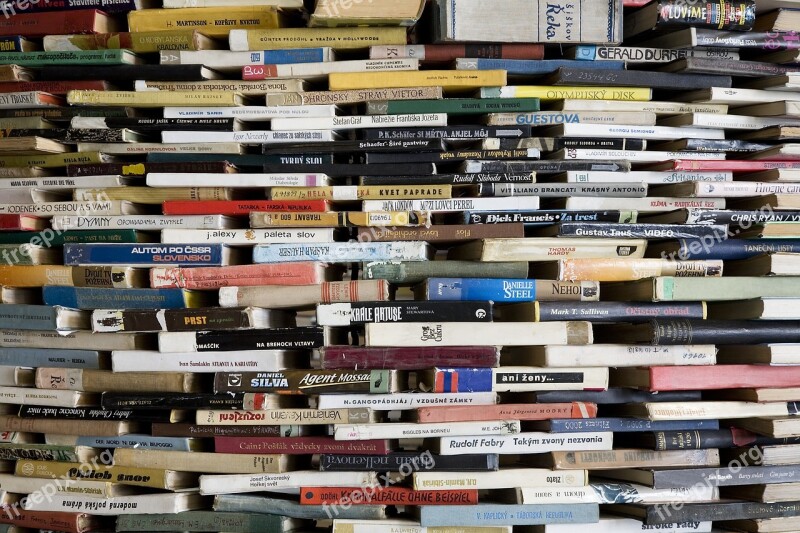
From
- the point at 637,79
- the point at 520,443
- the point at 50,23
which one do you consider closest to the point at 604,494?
the point at 520,443

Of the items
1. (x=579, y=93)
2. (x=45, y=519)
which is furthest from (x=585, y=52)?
(x=45, y=519)

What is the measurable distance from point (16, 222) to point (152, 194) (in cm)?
28

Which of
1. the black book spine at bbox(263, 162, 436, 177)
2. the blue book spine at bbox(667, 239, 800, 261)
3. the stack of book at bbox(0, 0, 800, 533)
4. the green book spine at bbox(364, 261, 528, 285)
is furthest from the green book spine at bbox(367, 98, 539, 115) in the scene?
the blue book spine at bbox(667, 239, 800, 261)

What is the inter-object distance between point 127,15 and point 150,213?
44 centimetres

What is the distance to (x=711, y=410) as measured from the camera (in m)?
1.25

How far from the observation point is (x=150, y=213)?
1.33m

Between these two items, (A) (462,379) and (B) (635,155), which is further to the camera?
(B) (635,155)

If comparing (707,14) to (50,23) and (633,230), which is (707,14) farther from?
(50,23)

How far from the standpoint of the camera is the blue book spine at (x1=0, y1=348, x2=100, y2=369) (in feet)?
4.07

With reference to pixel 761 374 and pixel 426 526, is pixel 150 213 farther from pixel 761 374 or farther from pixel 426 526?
pixel 761 374

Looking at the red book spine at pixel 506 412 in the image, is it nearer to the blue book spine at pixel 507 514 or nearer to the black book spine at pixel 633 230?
the blue book spine at pixel 507 514

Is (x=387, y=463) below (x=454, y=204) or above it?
below

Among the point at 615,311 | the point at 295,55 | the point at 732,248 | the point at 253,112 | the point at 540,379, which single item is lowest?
the point at 540,379

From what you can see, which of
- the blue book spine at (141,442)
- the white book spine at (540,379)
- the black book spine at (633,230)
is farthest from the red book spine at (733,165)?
Result: the blue book spine at (141,442)
